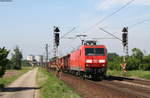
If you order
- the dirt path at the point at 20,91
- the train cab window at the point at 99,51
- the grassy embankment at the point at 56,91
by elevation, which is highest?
the train cab window at the point at 99,51

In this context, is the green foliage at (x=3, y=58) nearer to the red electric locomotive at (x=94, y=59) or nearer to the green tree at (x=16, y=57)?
the red electric locomotive at (x=94, y=59)

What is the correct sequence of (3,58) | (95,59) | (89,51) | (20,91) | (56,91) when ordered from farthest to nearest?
(89,51) < (95,59) < (3,58) < (20,91) < (56,91)

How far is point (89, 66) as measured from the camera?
31922 millimetres

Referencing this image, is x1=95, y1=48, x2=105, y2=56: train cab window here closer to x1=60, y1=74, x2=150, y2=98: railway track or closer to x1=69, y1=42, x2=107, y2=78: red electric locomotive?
x1=69, y1=42, x2=107, y2=78: red electric locomotive

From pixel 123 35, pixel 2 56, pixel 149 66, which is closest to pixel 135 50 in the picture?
pixel 149 66

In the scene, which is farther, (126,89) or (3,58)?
(3,58)

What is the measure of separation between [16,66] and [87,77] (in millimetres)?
111752

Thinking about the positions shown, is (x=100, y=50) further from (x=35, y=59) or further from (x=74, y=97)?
(x=35, y=59)

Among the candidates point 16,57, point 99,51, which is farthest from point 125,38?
point 16,57

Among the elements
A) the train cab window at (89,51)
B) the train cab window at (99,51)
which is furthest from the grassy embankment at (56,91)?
the train cab window at (99,51)

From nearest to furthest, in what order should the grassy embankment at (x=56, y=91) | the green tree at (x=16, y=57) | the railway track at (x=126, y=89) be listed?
the grassy embankment at (x=56, y=91)
the railway track at (x=126, y=89)
the green tree at (x=16, y=57)

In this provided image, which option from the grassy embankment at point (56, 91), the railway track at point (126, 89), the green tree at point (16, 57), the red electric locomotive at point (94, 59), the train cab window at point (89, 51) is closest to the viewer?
the grassy embankment at point (56, 91)

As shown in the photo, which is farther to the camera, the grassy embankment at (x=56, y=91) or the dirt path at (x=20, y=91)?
the dirt path at (x=20, y=91)

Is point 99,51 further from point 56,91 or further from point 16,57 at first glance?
point 16,57
